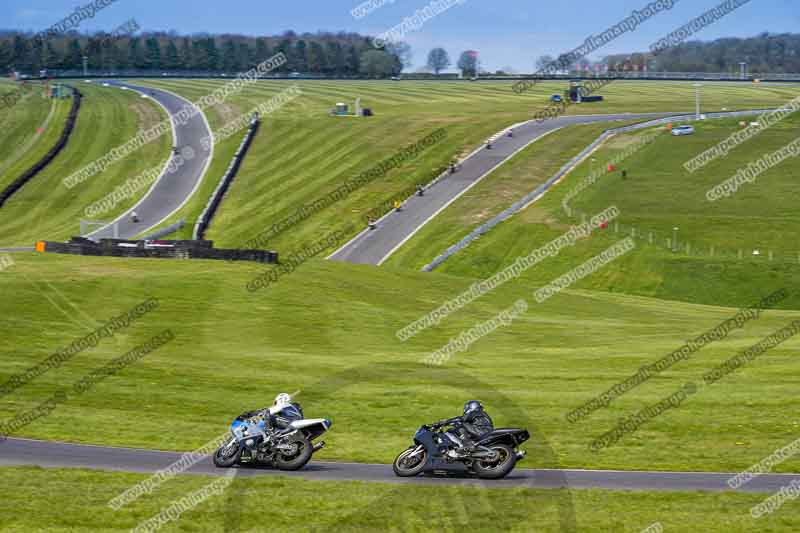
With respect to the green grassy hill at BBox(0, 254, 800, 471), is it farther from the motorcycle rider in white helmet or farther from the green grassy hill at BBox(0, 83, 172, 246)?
the green grassy hill at BBox(0, 83, 172, 246)

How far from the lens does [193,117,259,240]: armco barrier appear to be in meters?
87.6

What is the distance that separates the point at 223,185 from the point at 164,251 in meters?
47.1

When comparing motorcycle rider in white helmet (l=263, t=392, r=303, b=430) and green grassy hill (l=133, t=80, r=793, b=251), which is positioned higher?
motorcycle rider in white helmet (l=263, t=392, r=303, b=430)

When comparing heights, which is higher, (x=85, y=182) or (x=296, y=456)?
(x=296, y=456)

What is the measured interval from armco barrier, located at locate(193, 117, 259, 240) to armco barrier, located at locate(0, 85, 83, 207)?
724 inches

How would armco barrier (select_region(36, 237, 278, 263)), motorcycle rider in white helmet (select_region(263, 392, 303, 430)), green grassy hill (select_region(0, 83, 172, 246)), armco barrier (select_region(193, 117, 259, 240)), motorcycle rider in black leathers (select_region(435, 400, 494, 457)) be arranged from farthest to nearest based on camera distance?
green grassy hill (select_region(0, 83, 172, 246)) < armco barrier (select_region(193, 117, 259, 240)) < armco barrier (select_region(36, 237, 278, 263)) < motorcycle rider in white helmet (select_region(263, 392, 303, 430)) < motorcycle rider in black leathers (select_region(435, 400, 494, 457))

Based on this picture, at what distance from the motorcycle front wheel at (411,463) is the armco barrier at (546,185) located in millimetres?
50125

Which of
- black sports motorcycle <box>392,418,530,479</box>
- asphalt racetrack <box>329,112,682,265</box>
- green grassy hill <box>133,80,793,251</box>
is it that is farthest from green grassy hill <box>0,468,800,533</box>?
green grassy hill <box>133,80,793,251</box>

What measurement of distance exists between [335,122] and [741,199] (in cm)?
5440

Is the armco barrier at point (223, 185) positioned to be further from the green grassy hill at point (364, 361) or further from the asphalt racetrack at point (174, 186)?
the green grassy hill at point (364, 361)

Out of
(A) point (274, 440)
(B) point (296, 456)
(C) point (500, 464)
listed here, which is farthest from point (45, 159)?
(C) point (500, 464)

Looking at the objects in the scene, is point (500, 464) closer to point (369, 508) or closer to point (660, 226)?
point (369, 508)

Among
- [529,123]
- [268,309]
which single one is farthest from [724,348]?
[529,123]

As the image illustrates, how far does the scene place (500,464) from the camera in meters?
22.7
